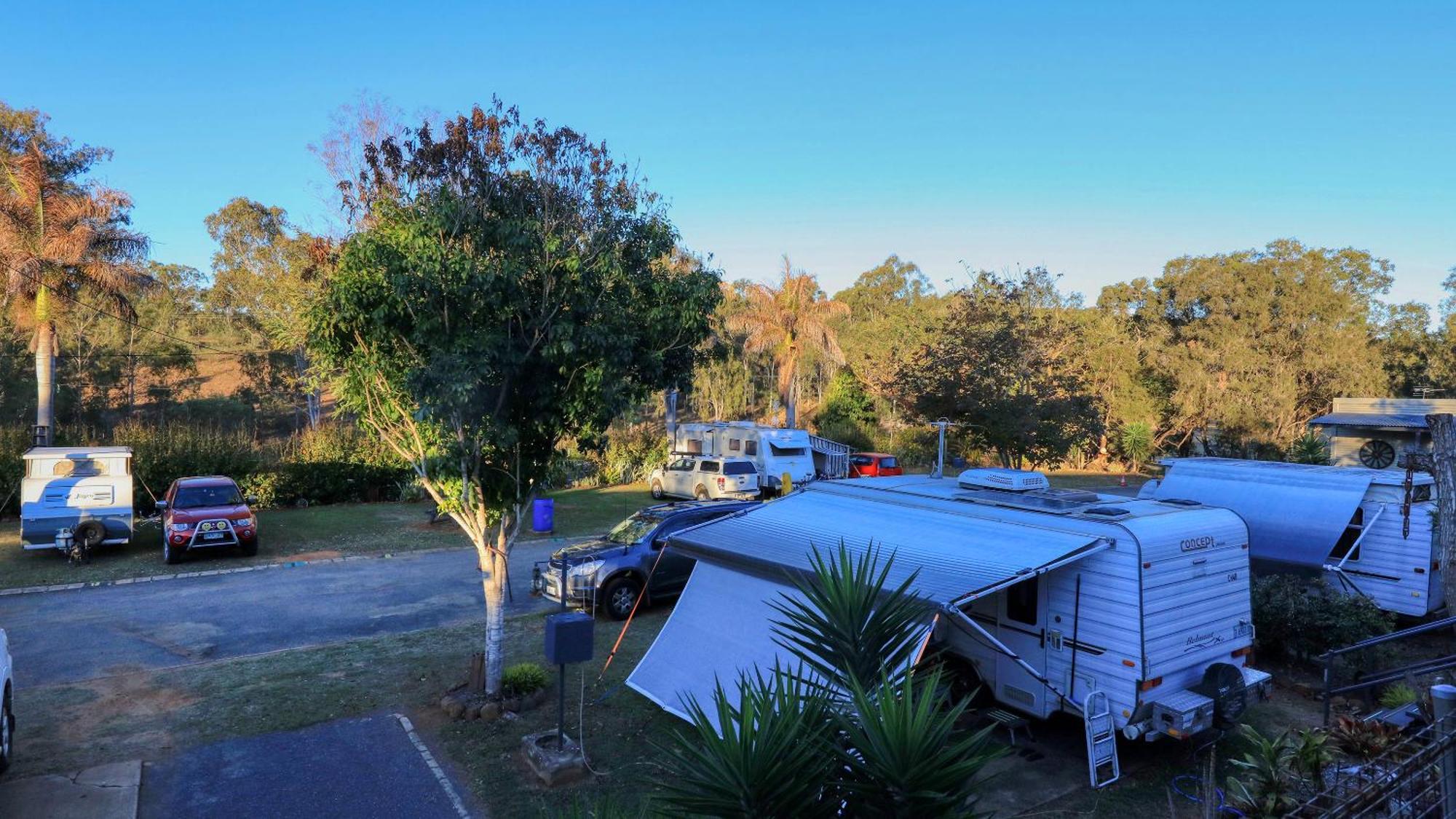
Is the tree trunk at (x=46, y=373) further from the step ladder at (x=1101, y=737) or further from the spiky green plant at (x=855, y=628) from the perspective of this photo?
the step ladder at (x=1101, y=737)

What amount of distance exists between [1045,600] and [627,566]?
6478 mm

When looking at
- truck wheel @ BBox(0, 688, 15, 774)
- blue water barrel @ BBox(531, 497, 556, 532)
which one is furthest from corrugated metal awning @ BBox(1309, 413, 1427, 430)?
truck wheel @ BBox(0, 688, 15, 774)

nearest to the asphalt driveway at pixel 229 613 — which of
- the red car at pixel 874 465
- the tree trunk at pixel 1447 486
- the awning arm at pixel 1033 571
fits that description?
the awning arm at pixel 1033 571

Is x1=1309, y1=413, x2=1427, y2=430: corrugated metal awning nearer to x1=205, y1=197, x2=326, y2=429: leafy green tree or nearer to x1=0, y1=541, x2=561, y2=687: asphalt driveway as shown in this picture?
x1=0, y1=541, x2=561, y2=687: asphalt driveway

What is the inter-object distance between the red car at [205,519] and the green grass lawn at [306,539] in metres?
0.33

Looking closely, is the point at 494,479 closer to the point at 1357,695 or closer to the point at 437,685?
the point at 437,685

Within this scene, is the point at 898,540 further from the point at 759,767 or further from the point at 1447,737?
the point at 759,767

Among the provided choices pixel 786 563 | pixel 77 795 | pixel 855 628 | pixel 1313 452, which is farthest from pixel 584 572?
pixel 1313 452

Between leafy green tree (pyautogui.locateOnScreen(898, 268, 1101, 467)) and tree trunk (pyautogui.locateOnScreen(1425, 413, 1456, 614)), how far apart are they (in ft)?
47.0

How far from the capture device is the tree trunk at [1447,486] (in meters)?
5.76

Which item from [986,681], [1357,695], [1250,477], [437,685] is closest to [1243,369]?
[1250,477]

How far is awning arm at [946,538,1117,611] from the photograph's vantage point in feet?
20.1

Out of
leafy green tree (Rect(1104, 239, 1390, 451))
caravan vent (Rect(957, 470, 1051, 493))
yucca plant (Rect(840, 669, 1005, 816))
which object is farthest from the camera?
leafy green tree (Rect(1104, 239, 1390, 451))

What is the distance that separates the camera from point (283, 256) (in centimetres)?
3409
